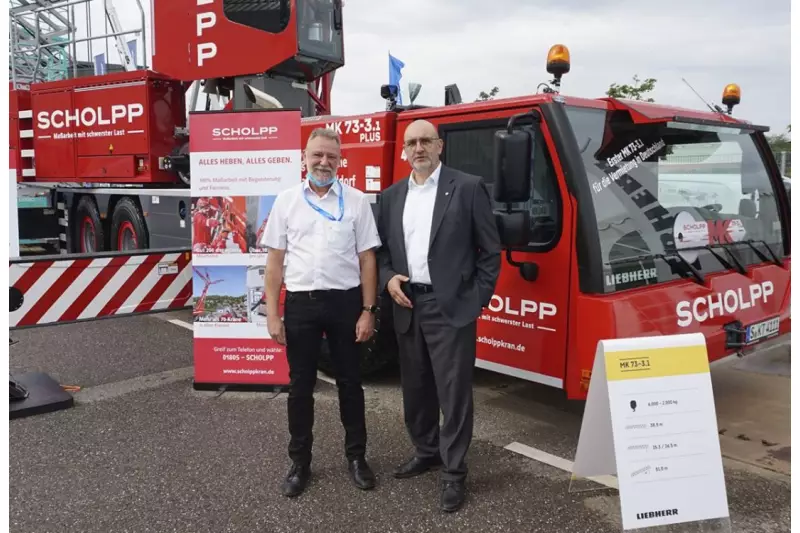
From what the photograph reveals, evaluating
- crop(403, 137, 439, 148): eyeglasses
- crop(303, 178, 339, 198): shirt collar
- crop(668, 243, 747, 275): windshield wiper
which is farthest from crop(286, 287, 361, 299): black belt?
crop(668, 243, 747, 275): windshield wiper

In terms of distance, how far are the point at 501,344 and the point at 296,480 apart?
58.0 inches

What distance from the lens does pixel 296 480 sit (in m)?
3.45

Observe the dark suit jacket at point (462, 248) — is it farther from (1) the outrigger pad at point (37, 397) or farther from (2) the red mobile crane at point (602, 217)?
(1) the outrigger pad at point (37, 397)

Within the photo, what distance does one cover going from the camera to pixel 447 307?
3234 mm

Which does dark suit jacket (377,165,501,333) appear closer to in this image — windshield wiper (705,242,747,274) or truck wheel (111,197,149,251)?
windshield wiper (705,242,747,274)

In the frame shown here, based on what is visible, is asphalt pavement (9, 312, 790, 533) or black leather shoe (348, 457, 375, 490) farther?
black leather shoe (348, 457, 375, 490)

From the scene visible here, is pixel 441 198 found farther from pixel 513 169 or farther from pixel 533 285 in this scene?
pixel 533 285

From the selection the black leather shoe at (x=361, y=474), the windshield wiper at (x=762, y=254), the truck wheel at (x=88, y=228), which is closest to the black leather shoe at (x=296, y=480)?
the black leather shoe at (x=361, y=474)

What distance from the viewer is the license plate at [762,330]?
13.7 feet

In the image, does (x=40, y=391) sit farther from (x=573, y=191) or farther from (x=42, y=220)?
(x=42, y=220)

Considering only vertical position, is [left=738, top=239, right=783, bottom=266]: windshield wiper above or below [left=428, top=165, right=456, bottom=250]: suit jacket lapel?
below

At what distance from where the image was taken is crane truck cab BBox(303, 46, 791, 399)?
3.64 metres

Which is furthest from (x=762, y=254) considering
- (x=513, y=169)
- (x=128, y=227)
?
(x=128, y=227)

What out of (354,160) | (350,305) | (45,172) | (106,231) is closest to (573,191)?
(350,305)
